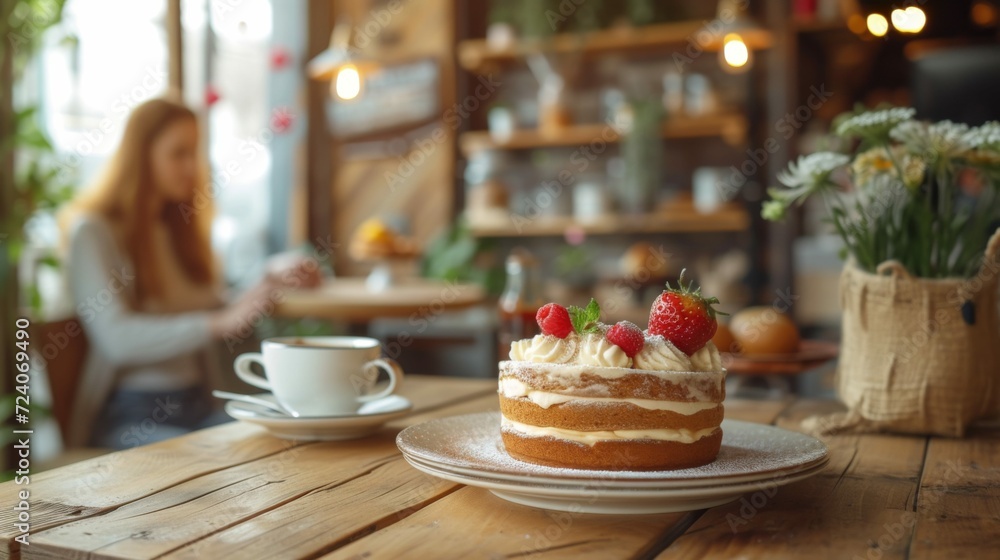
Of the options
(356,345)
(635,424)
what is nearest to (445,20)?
(356,345)

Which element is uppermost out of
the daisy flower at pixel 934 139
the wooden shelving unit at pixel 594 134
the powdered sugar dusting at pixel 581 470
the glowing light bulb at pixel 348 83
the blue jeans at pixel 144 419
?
the glowing light bulb at pixel 348 83

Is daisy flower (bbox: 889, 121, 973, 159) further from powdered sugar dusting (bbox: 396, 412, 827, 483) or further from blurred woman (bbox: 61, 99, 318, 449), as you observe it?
blurred woman (bbox: 61, 99, 318, 449)

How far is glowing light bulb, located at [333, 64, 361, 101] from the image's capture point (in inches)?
146

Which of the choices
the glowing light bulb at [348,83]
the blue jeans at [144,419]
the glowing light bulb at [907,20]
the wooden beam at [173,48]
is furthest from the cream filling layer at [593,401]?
the wooden beam at [173,48]

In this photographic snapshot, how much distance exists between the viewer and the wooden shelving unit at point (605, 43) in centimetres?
464

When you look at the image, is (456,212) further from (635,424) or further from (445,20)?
(635,424)

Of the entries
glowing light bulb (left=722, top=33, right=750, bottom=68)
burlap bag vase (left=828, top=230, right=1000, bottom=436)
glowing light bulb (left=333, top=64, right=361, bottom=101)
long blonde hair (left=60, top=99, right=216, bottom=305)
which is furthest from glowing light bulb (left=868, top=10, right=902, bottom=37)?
glowing light bulb (left=333, top=64, right=361, bottom=101)

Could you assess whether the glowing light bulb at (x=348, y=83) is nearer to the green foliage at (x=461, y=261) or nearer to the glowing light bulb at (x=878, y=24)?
the green foliage at (x=461, y=261)

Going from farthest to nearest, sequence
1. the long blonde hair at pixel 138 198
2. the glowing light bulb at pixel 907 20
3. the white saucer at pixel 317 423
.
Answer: the long blonde hair at pixel 138 198
the glowing light bulb at pixel 907 20
the white saucer at pixel 317 423

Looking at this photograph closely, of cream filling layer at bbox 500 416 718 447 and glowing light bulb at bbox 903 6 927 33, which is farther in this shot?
glowing light bulb at bbox 903 6 927 33

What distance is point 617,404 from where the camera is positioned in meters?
0.89

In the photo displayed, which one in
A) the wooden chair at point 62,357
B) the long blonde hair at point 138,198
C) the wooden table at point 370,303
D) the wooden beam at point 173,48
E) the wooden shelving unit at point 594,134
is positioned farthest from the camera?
the wooden shelving unit at point 594,134

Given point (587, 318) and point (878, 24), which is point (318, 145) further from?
point (587, 318)

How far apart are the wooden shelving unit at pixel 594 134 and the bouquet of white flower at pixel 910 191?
3.32 m
